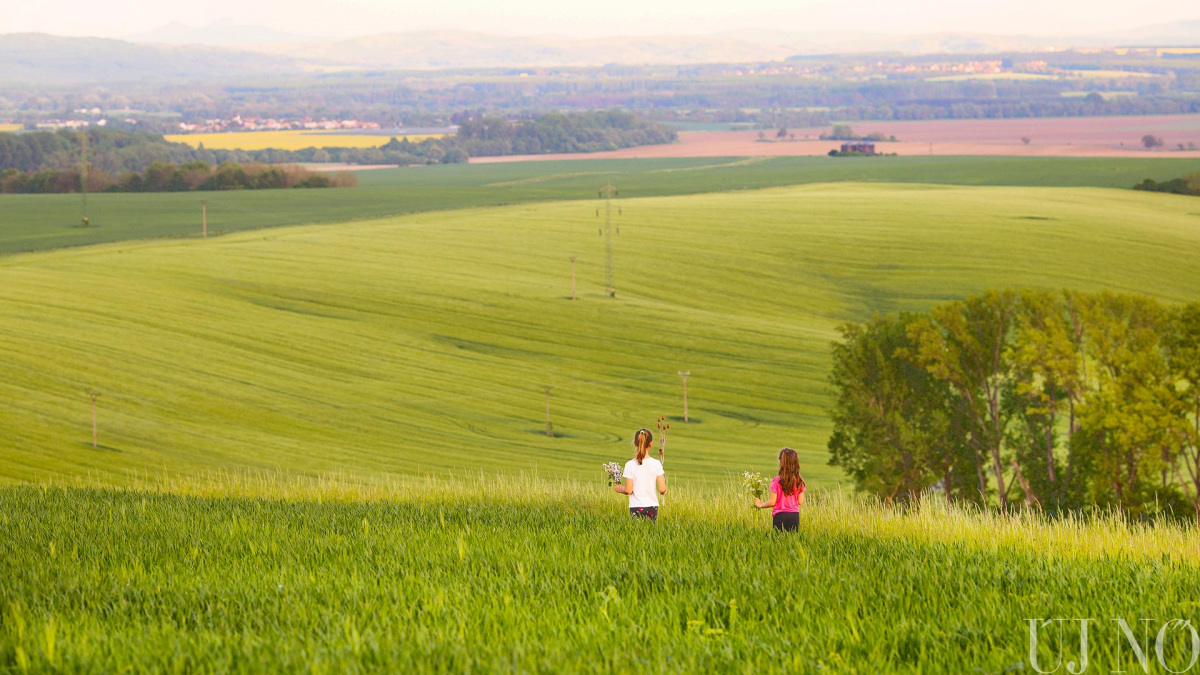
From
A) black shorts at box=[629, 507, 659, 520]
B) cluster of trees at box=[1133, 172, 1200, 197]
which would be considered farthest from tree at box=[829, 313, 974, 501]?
cluster of trees at box=[1133, 172, 1200, 197]

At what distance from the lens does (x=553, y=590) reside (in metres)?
8.59

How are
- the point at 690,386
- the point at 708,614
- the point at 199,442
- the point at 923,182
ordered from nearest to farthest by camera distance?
the point at 708,614 < the point at 199,442 < the point at 690,386 < the point at 923,182

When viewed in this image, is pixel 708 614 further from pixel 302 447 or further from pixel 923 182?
pixel 923 182

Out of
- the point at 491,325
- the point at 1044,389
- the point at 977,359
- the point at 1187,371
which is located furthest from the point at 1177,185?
Result: the point at 1187,371

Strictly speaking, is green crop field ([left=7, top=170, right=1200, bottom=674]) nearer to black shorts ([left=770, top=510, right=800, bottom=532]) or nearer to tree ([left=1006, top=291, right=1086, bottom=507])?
black shorts ([left=770, top=510, right=800, bottom=532])

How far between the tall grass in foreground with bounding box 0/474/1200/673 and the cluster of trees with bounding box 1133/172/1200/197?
149365 millimetres

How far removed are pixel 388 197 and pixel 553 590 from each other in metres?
150

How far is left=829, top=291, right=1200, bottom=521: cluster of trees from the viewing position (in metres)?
46.0

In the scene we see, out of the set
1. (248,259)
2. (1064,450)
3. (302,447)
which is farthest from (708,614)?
(248,259)

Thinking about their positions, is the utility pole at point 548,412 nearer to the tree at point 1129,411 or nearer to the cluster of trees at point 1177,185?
the tree at point 1129,411

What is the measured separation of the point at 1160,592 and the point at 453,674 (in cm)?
500

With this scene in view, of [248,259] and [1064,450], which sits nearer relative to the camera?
[1064,450]

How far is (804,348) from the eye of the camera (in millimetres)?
74500

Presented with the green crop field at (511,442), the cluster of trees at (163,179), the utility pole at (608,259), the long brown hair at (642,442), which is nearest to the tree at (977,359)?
the green crop field at (511,442)
